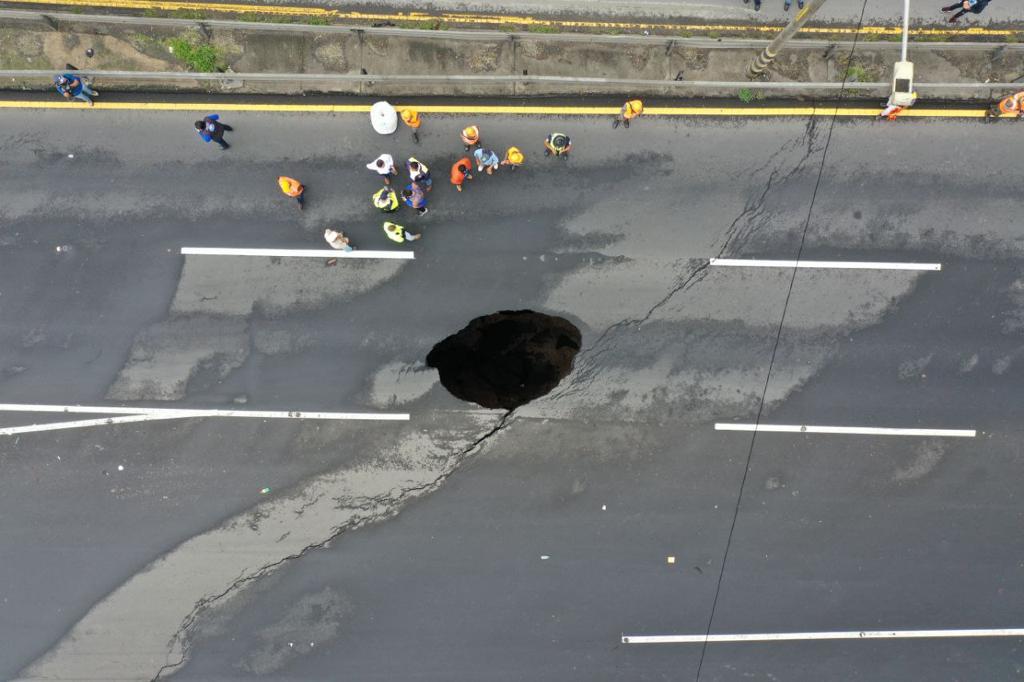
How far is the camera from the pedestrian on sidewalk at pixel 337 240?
9.34 meters

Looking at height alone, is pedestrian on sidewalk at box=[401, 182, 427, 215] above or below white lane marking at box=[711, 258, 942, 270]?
above

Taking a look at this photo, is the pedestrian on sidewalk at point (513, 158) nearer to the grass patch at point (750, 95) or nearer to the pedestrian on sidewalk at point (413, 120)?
the pedestrian on sidewalk at point (413, 120)

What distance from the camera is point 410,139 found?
9.88 meters

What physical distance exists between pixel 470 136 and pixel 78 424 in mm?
7826

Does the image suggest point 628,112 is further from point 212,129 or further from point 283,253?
point 212,129

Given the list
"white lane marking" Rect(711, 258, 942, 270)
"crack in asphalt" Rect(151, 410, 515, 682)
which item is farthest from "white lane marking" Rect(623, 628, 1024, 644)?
"white lane marking" Rect(711, 258, 942, 270)

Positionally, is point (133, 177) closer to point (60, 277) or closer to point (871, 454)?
point (60, 277)

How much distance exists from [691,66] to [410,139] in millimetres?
4801

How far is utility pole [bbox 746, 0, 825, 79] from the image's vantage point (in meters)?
7.52

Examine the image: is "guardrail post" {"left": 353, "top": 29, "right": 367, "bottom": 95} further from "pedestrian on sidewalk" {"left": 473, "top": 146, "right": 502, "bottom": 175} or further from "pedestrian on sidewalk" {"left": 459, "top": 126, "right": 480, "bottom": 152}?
"pedestrian on sidewalk" {"left": 473, "top": 146, "right": 502, "bottom": 175}

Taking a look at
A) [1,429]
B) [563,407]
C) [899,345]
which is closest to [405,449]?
[563,407]

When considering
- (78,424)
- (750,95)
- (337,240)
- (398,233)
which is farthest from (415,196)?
(78,424)

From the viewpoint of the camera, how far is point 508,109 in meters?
Result: 9.94

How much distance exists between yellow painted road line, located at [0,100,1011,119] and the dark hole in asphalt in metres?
3.35
